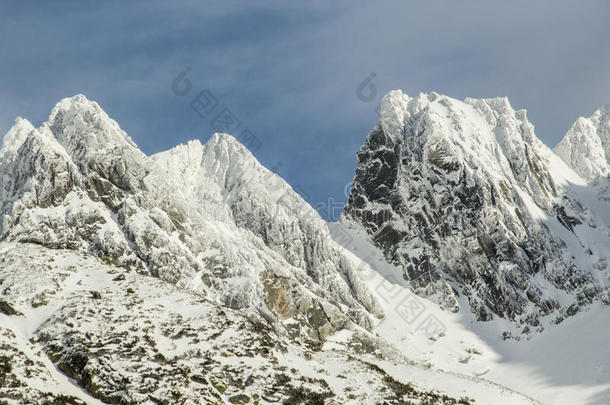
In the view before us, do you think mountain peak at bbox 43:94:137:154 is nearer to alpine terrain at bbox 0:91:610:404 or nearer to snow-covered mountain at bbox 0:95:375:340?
snow-covered mountain at bbox 0:95:375:340

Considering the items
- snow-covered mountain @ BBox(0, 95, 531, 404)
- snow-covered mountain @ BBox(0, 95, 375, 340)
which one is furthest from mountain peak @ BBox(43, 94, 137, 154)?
snow-covered mountain @ BBox(0, 95, 531, 404)

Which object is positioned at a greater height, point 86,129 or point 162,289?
point 86,129

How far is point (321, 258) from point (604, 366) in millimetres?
78373

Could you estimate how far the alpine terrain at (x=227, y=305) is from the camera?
5338 centimetres

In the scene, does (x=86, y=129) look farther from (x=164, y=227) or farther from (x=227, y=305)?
(x=227, y=305)

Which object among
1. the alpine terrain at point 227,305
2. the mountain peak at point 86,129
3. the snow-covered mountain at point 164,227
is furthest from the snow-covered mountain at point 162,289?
the mountain peak at point 86,129

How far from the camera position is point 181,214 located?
157m

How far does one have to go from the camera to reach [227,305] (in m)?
136

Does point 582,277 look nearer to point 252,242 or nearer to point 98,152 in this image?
point 252,242

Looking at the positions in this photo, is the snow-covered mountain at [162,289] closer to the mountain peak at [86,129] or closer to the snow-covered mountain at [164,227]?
the snow-covered mountain at [164,227]

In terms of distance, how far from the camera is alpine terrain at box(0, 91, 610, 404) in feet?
175

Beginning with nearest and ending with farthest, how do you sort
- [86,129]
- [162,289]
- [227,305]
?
1. [162,289]
2. [227,305]
3. [86,129]

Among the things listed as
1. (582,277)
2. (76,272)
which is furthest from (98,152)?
(582,277)

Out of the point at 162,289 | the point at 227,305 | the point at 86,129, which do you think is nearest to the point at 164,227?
the point at 227,305
